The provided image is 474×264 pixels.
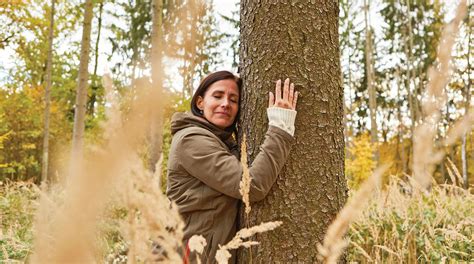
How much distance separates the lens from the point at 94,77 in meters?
17.9

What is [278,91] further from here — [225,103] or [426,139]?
[426,139]

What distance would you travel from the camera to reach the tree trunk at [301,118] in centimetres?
210

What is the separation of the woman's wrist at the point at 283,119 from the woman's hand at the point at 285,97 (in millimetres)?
25

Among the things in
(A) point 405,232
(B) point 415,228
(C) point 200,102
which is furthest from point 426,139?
(B) point 415,228

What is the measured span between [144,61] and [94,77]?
18240mm

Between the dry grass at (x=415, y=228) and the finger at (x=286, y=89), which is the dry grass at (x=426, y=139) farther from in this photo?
the dry grass at (x=415, y=228)

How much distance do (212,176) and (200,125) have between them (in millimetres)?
431

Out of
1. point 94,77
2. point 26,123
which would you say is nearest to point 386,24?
point 94,77

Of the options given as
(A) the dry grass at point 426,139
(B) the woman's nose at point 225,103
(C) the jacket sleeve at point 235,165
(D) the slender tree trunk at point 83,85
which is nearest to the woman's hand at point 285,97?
(C) the jacket sleeve at point 235,165

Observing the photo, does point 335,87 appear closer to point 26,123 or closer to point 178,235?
point 178,235

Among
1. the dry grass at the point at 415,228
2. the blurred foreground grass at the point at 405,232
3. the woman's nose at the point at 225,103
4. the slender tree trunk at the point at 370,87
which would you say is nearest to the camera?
the woman's nose at the point at 225,103

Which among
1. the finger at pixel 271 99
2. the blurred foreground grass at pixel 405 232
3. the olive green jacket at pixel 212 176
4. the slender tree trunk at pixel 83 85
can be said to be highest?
the slender tree trunk at pixel 83 85

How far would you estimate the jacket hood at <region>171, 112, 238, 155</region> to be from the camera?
247cm

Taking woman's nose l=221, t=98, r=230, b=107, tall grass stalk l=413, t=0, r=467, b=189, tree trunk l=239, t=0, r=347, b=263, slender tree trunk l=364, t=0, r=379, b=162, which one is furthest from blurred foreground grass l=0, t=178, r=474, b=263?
slender tree trunk l=364, t=0, r=379, b=162
